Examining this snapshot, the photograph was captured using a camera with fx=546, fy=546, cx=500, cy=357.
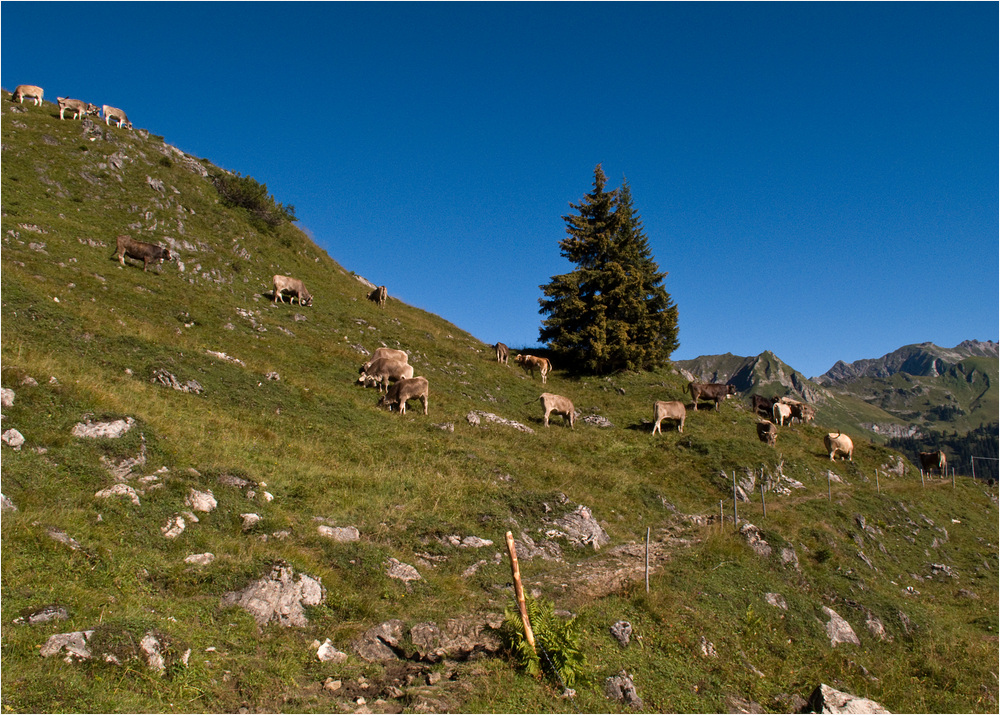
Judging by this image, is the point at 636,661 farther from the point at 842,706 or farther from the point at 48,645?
the point at 48,645

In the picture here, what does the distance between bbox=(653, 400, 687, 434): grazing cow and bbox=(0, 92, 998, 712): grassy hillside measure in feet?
3.04

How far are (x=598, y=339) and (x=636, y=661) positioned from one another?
3232cm

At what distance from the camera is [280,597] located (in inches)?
380

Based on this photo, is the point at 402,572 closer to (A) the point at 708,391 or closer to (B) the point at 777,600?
(B) the point at 777,600

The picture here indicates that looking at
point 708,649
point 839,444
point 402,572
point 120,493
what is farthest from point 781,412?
point 120,493

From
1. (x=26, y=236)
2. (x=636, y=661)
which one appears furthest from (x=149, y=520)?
(x=26, y=236)

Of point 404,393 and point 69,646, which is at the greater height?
point 404,393

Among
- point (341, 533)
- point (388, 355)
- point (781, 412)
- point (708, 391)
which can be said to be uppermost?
point (388, 355)

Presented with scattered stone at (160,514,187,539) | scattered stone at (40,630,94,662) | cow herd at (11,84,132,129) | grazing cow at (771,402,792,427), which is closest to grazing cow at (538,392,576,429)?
grazing cow at (771,402,792,427)

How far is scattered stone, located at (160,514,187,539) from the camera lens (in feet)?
34.8

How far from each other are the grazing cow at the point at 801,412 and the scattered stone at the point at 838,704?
3365cm

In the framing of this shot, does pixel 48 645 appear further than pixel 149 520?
No

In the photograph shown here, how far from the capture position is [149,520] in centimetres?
1066

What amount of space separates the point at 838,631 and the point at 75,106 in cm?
5907
